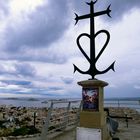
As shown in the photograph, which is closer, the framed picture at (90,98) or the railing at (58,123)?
the framed picture at (90,98)

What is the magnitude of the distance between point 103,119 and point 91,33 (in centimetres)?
230

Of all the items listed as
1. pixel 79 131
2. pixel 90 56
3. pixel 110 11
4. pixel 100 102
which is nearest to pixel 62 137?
pixel 79 131

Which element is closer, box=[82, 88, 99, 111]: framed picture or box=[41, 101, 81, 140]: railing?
box=[82, 88, 99, 111]: framed picture

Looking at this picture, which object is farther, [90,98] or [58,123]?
[58,123]

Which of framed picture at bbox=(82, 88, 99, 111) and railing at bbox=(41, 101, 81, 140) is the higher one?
framed picture at bbox=(82, 88, 99, 111)

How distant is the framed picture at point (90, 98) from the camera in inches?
302

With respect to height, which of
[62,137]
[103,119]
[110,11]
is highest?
[110,11]

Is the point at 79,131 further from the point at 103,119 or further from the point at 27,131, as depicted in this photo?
the point at 27,131

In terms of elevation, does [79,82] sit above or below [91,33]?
below

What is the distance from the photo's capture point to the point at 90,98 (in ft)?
25.4

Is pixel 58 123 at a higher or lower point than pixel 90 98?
lower

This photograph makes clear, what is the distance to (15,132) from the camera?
10477mm

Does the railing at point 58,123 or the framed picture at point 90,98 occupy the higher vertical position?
the framed picture at point 90,98

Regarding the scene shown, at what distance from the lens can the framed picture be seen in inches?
302
